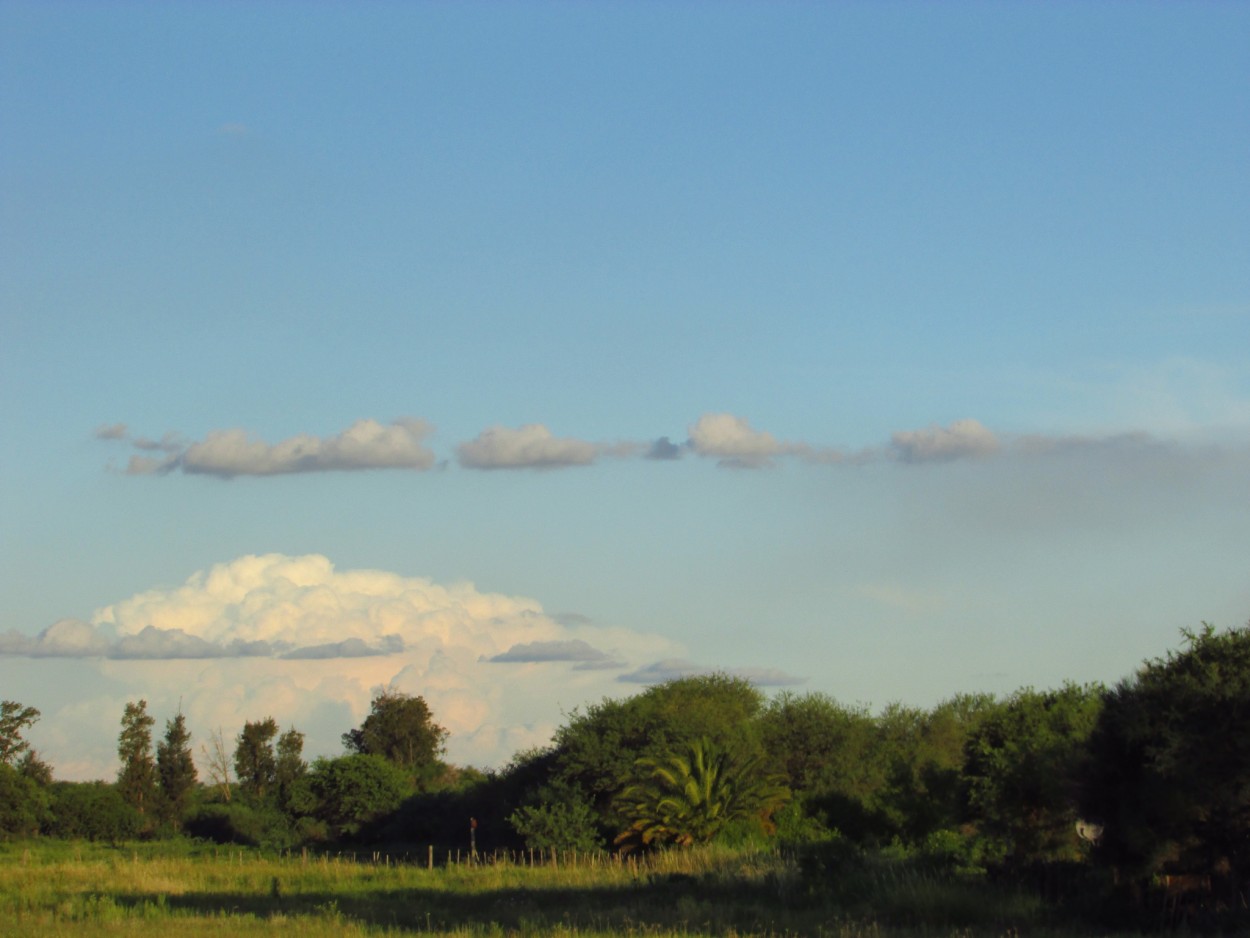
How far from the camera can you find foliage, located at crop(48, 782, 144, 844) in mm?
77875

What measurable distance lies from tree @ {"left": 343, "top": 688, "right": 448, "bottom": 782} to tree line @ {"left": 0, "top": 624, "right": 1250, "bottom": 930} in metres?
0.17

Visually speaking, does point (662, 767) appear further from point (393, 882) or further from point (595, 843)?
point (393, 882)

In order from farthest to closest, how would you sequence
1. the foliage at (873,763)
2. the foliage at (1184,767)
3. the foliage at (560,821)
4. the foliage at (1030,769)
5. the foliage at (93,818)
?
the foliage at (93,818) → the foliage at (560,821) → the foliage at (873,763) → the foliage at (1030,769) → the foliage at (1184,767)

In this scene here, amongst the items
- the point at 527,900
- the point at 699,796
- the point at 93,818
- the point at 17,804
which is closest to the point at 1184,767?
the point at 527,900

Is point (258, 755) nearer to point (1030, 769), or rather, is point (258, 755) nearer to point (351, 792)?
point (351, 792)

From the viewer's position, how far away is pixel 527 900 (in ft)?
102

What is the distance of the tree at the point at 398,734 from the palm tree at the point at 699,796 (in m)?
54.3

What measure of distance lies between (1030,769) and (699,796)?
40.7 feet

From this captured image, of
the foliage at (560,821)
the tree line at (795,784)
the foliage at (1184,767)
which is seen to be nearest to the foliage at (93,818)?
the tree line at (795,784)

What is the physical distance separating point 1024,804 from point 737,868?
7.04 meters

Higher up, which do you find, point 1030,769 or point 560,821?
point 1030,769

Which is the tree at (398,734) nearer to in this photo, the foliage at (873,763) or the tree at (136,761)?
the tree at (136,761)

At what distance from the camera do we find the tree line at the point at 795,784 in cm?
2167

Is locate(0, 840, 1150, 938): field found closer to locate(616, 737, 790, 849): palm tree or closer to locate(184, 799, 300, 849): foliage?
locate(616, 737, 790, 849): palm tree
